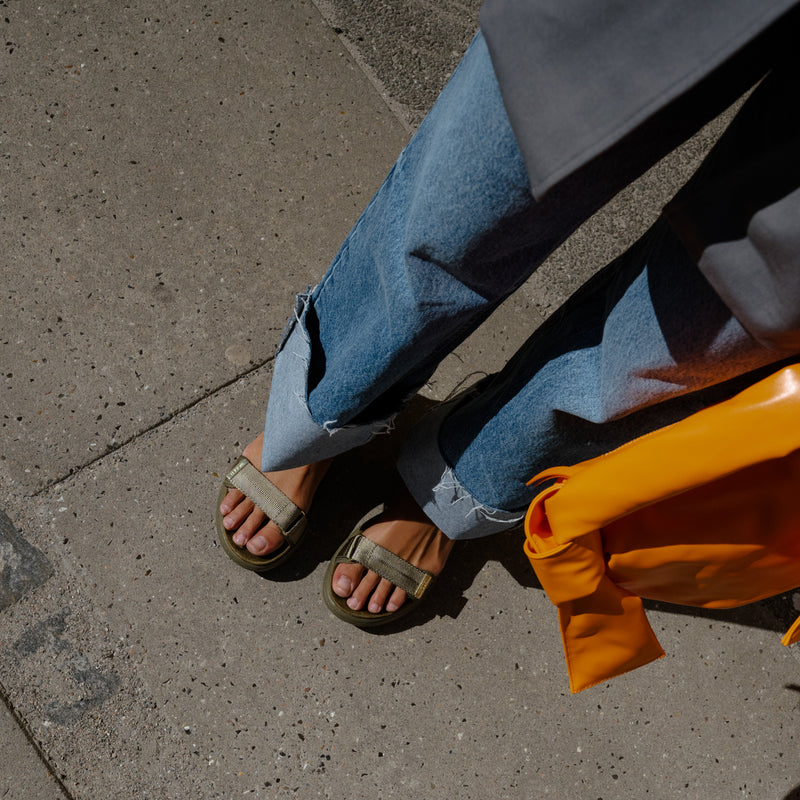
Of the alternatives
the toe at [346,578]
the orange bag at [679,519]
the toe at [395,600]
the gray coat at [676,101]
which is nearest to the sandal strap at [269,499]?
the toe at [346,578]

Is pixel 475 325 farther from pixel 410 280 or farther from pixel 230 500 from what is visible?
pixel 230 500

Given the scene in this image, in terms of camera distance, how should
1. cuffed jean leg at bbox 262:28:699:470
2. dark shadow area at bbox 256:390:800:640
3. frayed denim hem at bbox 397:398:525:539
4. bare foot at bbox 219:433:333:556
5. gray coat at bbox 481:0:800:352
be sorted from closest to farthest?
gray coat at bbox 481:0:800:352
cuffed jean leg at bbox 262:28:699:470
frayed denim hem at bbox 397:398:525:539
bare foot at bbox 219:433:333:556
dark shadow area at bbox 256:390:800:640

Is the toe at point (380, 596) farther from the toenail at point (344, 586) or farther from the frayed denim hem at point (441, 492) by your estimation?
the frayed denim hem at point (441, 492)

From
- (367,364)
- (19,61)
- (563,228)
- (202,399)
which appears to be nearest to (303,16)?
(19,61)

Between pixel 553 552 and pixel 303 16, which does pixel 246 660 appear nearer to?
pixel 553 552

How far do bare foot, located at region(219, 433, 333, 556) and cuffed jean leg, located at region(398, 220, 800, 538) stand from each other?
22cm

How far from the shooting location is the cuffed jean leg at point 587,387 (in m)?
0.82

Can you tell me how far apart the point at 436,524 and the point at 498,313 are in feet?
2.18

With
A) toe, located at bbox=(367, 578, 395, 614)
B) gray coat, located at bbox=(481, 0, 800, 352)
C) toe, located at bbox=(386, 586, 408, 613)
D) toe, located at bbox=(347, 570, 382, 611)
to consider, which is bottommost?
toe, located at bbox=(386, 586, 408, 613)

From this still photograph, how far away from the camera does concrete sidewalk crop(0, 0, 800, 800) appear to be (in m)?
1.46

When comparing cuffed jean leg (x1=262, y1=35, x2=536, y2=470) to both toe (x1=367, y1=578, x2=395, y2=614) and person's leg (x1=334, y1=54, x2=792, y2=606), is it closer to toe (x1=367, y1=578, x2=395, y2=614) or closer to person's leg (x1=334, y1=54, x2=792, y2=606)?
person's leg (x1=334, y1=54, x2=792, y2=606)

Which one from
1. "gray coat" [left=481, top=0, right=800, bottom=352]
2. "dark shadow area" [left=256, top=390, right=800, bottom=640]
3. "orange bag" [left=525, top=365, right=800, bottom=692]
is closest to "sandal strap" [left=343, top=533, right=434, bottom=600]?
"dark shadow area" [left=256, top=390, right=800, bottom=640]

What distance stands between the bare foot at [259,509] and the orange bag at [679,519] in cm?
62

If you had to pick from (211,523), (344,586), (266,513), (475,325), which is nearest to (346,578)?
(344,586)
